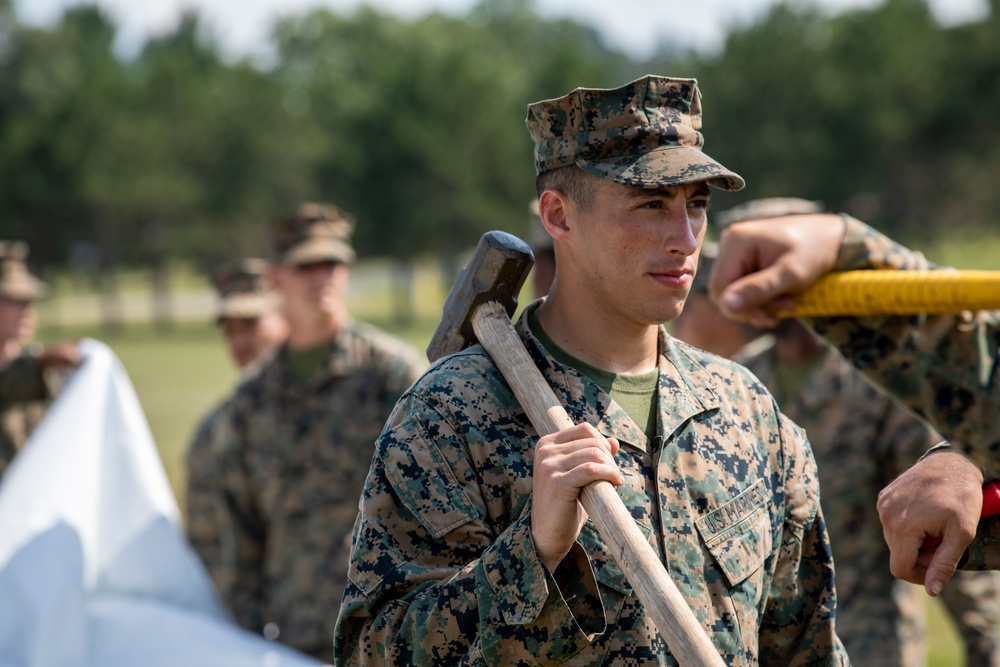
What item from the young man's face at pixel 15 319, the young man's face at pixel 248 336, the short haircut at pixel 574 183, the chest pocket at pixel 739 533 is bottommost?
the young man's face at pixel 248 336

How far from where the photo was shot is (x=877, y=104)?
1615 inches

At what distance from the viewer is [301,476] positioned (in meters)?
7.09

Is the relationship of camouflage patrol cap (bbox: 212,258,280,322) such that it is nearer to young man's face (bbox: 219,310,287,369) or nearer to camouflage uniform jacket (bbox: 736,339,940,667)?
young man's face (bbox: 219,310,287,369)

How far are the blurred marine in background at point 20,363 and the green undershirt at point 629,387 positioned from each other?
5345 mm

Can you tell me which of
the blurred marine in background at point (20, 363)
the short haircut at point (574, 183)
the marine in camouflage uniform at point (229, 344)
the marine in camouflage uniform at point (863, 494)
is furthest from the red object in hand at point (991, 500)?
the blurred marine in background at point (20, 363)

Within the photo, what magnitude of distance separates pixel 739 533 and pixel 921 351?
26.8 inches

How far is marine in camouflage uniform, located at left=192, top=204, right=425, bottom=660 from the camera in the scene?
6.99 meters

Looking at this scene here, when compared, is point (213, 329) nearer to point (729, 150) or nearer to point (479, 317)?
point (729, 150)

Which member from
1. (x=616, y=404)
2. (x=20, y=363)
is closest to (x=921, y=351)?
(x=616, y=404)

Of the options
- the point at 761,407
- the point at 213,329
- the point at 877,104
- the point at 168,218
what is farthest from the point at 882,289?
the point at 168,218

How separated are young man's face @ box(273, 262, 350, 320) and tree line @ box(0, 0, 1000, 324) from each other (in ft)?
102

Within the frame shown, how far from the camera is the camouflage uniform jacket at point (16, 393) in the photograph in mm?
7934

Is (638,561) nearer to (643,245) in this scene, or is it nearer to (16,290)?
(643,245)

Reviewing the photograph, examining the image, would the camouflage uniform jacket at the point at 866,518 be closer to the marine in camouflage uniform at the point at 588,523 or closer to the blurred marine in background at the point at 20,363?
the marine in camouflage uniform at the point at 588,523
